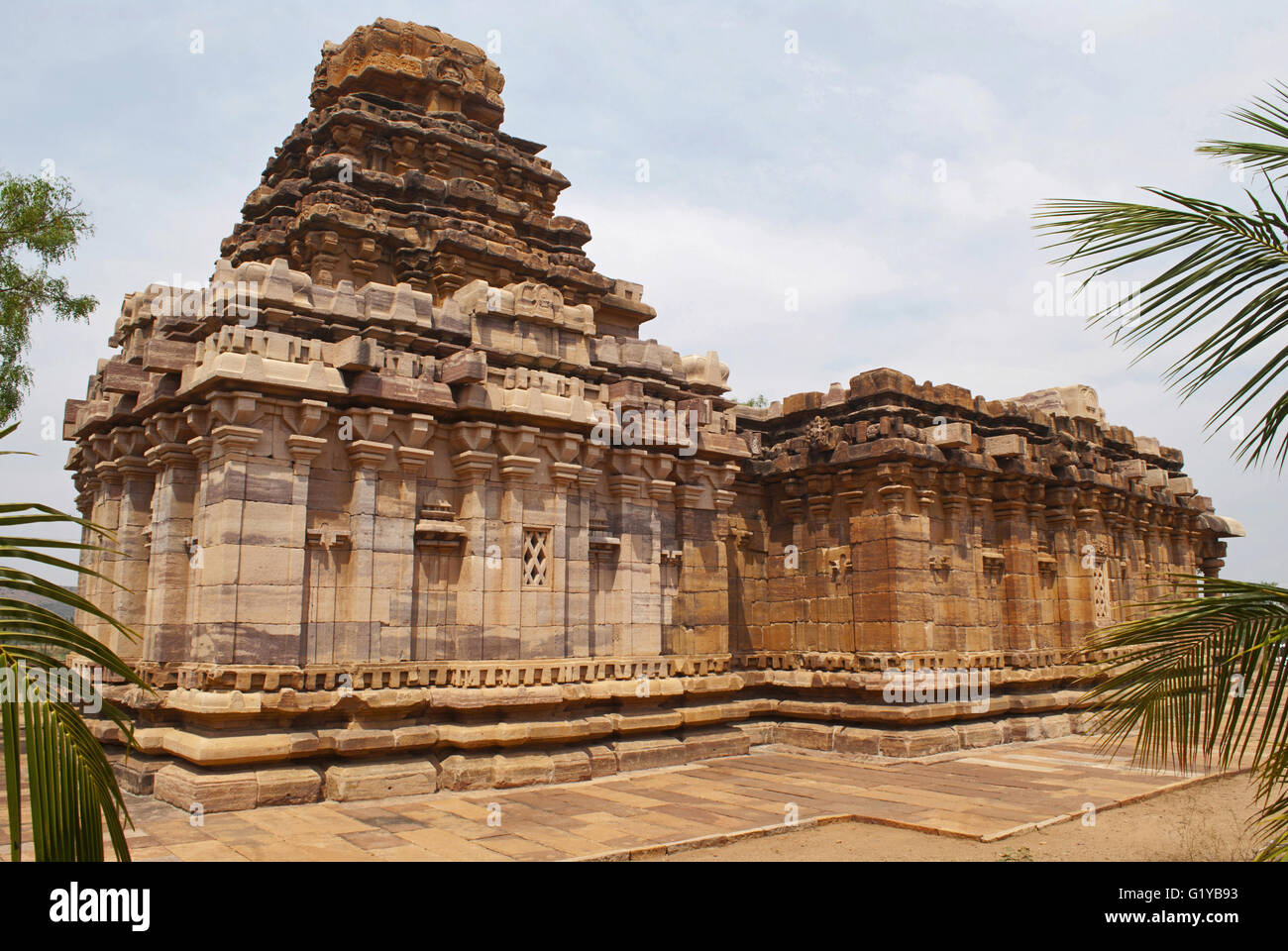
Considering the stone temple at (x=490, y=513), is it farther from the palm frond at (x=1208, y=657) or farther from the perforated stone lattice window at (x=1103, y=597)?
the palm frond at (x=1208, y=657)

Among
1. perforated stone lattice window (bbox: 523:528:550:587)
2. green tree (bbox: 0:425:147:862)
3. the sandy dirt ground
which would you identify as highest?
perforated stone lattice window (bbox: 523:528:550:587)

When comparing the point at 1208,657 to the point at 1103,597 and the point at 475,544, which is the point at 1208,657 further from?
the point at 1103,597

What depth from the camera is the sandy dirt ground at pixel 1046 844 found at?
8.23 m

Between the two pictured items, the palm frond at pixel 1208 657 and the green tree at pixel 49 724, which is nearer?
the green tree at pixel 49 724

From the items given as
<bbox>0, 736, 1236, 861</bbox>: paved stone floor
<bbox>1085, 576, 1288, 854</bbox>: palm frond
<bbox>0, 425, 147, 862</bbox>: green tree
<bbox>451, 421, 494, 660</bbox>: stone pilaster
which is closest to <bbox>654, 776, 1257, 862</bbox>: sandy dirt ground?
<bbox>0, 736, 1236, 861</bbox>: paved stone floor

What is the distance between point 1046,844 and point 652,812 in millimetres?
3896

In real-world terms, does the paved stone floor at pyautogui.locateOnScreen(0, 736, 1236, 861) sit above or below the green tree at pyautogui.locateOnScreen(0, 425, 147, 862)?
below

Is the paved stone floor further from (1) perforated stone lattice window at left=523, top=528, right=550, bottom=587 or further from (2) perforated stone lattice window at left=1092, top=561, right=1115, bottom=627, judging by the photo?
(2) perforated stone lattice window at left=1092, top=561, right=1115, bottom=627

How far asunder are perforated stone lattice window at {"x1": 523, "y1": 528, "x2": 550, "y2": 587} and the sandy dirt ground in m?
4.51

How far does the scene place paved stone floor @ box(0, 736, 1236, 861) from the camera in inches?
321

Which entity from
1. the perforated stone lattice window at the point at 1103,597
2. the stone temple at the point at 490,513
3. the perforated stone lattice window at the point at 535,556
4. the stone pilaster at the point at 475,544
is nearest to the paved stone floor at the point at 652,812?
the stone temple at the point at 490,513

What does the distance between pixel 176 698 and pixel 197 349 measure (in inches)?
158

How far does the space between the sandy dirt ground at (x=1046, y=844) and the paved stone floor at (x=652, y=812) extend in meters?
0.17

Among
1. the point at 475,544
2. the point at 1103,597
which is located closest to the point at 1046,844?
the point at 475,544
